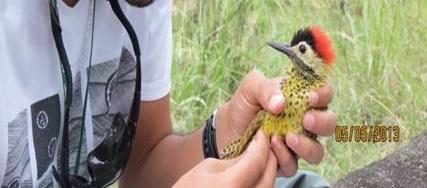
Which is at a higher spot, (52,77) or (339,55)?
(52,77)

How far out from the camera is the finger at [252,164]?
90 cm

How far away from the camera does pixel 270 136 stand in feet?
3.03

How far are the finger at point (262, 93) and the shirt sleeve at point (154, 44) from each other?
0.24 metres

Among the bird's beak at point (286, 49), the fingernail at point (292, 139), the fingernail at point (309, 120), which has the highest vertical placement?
the bird's beak at point (286, 49)

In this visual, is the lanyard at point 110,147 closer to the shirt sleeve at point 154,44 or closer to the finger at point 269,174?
the shirt sleeve at point 154,44

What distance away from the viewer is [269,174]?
935 mm

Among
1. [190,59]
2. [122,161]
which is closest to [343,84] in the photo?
[190,59]

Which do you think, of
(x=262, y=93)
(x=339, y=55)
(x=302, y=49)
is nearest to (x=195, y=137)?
(x=262, y=93)

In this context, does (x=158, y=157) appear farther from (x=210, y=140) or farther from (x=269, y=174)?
(x=269, y=174)

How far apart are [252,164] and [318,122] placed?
0.09 metres

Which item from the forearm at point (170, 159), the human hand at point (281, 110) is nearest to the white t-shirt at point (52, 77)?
the forearm at point (170, 159)
